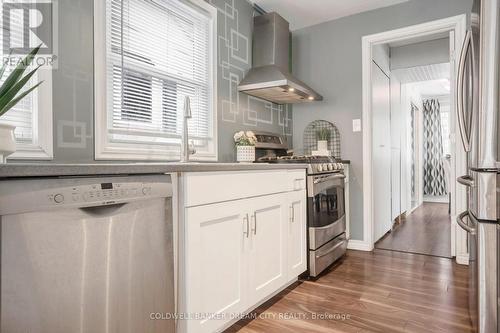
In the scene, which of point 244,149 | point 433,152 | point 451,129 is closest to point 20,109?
point 244,149

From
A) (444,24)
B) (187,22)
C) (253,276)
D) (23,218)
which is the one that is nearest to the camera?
(23,218)

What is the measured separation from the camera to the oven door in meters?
2.36

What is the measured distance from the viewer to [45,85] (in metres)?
1.47

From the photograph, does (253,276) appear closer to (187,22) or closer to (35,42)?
(35,42)

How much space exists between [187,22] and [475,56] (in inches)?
74.6

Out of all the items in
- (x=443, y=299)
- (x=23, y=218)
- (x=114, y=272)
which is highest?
(x=23, y=218)

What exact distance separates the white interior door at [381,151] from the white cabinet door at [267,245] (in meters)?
1.69

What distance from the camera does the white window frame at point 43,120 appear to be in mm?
1449

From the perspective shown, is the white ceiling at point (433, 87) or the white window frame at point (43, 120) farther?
the white ceiling at point (433, 87)

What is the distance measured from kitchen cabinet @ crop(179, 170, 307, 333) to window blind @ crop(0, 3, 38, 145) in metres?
0.79

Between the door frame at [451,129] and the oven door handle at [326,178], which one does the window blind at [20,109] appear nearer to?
the oven door handle at [326,178]

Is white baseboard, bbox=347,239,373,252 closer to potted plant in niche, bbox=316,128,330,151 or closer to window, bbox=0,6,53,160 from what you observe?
potted plant in niche, bbox=316,128,330,151

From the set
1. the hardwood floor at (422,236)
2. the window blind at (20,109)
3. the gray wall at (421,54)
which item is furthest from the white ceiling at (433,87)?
the window blind at (20,109)

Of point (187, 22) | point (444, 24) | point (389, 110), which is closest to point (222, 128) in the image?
point (187, 22)
